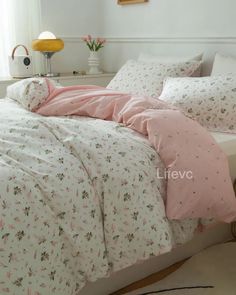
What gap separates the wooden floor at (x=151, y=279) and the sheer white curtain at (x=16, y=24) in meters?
2.40

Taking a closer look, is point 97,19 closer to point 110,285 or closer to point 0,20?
point 0,20

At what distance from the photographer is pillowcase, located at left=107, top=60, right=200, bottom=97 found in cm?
252

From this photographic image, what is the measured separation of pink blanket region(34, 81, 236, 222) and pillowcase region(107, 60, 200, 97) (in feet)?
2.26

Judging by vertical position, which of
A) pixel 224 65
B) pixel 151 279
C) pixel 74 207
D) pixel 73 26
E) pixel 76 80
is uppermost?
pixel 73 26

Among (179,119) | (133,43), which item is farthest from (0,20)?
(179,119)

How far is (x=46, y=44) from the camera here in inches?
126

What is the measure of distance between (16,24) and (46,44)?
0.44 m

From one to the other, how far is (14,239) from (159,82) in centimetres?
167

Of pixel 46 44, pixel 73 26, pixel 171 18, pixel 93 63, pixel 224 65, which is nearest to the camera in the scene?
pixel 224 65

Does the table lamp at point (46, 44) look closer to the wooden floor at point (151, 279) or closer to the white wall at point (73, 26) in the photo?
the white wall at point (73, 26)

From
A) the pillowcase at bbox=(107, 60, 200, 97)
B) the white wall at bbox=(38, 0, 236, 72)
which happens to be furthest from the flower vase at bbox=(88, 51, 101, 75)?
the pillowcase at bbox=(107, 60, 200, 97)

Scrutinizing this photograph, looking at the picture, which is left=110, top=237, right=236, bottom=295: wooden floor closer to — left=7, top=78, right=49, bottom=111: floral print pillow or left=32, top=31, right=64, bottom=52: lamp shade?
left=7, top=78, right=49, bottom=111: floral print pillow

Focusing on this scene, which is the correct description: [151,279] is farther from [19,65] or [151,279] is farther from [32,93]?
[19,65]

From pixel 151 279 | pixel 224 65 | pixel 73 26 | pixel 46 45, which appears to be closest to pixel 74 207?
pixel 151 279
